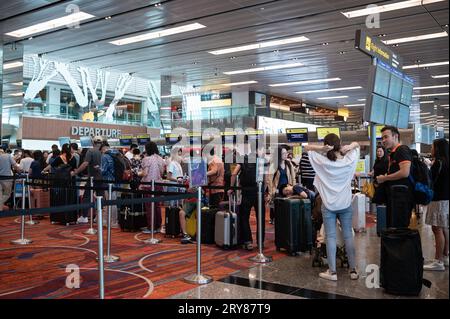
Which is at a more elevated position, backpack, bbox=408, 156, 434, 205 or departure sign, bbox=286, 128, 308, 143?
departure sign, bbox=286, 128, 308, 143

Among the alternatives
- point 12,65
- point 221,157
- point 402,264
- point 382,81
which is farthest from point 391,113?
point 12,65

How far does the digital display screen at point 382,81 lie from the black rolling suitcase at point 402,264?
3.38 m

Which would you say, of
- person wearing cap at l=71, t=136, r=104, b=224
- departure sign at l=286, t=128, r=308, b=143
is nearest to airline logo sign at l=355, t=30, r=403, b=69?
person wearing cap at l=71, t=136, r=104, b=224

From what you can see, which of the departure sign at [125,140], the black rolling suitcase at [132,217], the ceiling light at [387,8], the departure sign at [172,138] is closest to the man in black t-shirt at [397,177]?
the black rolling suitcase at [132,217]

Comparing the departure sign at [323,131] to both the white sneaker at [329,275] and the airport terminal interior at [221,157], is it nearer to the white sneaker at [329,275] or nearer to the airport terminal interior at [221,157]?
the airport terminal interior at [221,157]

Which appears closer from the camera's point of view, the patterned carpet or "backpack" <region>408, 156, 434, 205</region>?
the patterned carpet

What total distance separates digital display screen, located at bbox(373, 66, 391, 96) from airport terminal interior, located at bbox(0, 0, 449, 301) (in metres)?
0.06

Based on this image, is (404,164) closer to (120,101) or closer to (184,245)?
(184,245)

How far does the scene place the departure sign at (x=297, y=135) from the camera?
59.3 feet

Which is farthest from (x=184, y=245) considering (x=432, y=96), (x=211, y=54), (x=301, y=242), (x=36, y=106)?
(x=432, y=96)

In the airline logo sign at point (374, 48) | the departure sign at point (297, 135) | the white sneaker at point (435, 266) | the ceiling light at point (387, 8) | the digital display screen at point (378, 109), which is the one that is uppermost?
the ceiling light at point (387, 8)

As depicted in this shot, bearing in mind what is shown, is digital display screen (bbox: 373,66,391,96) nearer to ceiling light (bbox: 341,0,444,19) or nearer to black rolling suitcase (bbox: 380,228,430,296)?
black rolling suitcase (bbox: 380,228,430,296)

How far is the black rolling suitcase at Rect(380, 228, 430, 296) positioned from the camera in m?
3.98

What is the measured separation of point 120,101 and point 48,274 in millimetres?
21732
